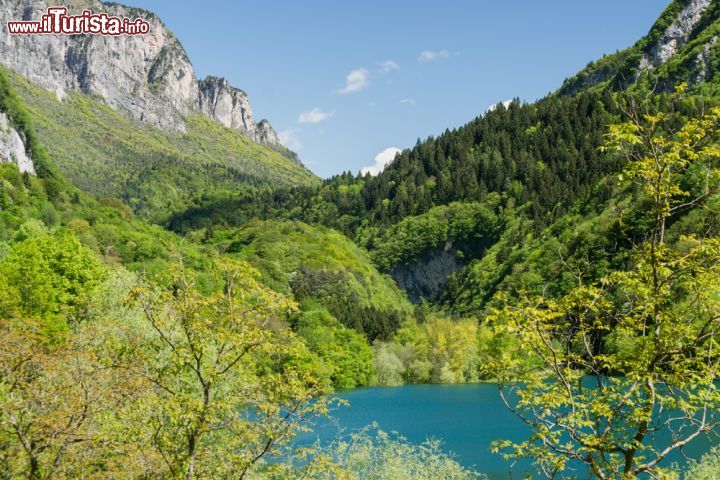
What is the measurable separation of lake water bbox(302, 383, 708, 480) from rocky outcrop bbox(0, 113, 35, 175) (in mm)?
102264

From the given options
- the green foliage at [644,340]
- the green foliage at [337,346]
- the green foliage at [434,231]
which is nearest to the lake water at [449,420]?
the green foliage at [337,346]

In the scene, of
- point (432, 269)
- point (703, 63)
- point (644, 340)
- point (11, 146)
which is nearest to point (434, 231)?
point (432, 269)

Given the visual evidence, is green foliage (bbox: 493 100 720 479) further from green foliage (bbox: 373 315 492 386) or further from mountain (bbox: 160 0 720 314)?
mountain (bbox: 160 0 720 314)

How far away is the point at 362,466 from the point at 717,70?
661ft

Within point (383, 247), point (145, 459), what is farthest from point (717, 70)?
point (145, 459)

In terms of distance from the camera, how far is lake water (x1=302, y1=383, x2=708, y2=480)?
39844mm

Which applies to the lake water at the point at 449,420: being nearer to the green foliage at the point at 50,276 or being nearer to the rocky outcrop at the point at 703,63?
the green foliage at the point at 50,276

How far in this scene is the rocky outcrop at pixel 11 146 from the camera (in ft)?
431

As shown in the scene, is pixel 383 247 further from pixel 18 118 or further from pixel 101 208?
pixel 18 118

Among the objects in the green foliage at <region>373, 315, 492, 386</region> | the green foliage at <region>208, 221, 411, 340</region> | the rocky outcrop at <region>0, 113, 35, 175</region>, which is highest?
the rocky outcrop at <region>0, 113, 35, 175</region>

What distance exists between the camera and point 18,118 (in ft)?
479

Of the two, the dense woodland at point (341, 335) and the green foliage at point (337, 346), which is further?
the green foliage at point (337, 346)

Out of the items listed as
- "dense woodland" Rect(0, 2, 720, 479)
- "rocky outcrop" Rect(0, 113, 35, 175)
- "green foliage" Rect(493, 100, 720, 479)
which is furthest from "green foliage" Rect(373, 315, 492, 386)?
"rocky outcrop" Rect(0, 113, 35, 175)

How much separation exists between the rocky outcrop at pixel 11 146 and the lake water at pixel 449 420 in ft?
336
